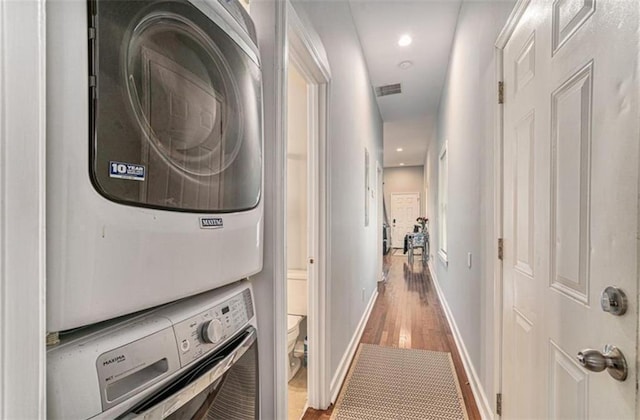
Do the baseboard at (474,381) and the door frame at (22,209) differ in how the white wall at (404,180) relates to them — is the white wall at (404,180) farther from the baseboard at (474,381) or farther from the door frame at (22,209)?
the door frame at (22,209)

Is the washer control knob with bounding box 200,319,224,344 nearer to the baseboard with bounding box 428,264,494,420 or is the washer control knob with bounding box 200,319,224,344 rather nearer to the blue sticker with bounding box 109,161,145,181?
the blue sticker with bounding box 109,161,145,181

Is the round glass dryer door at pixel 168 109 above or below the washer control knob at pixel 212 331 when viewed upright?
above

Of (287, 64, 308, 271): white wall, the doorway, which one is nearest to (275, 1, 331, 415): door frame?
the doorway

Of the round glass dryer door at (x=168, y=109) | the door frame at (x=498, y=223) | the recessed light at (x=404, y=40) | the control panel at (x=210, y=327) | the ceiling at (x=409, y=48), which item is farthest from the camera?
the recessed light at (x=404, y=40)

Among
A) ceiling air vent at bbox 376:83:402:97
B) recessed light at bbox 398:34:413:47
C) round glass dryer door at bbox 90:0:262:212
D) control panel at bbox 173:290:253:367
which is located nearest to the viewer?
round glass dryer door at bbox 90:0:262:212

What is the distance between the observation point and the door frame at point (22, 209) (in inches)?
14.2

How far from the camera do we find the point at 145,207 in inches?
20.8

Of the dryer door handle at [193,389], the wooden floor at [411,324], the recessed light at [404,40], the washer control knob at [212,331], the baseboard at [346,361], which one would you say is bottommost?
the wooden floor at [411,324]

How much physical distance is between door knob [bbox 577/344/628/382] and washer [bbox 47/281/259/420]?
0.85 m

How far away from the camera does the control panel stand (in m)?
0.62

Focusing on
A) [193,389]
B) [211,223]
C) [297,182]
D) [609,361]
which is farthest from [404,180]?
[193,389]

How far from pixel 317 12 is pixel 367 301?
118 inches

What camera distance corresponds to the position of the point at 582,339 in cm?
86

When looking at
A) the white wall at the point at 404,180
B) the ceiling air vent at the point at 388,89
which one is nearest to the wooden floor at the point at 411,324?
the ceiling air vent at the point at 388,89
